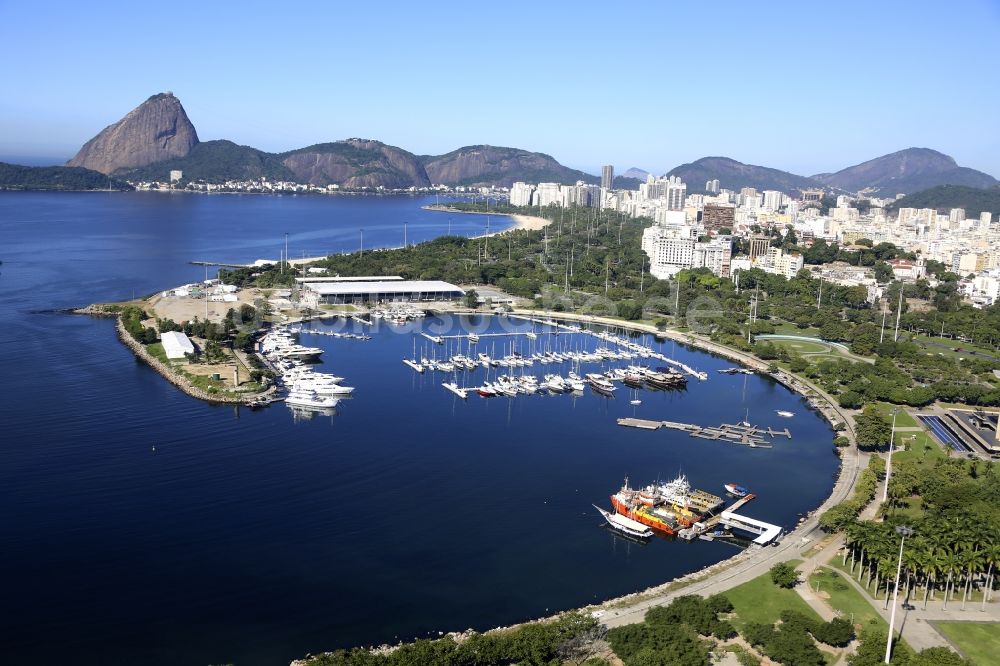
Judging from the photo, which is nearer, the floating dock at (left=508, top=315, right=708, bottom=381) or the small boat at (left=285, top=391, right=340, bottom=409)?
the small boat at (left=285, top=391, right=340, bottom=409)

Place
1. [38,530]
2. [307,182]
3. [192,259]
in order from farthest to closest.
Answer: [307,182] → [192,259] → [38,530]

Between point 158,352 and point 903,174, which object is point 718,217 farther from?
point 903,174

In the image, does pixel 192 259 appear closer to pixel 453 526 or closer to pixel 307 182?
pixel 453 526

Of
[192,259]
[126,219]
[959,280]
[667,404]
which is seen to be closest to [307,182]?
[126,219]

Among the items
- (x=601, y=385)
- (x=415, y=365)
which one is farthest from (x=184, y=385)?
(x=601, y=385)

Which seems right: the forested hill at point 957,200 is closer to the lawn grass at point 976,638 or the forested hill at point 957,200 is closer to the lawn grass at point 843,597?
the lawn grass at point 843,597

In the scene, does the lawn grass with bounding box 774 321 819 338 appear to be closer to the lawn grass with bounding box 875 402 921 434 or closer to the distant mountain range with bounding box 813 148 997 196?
the lawn grass with bounding box 875 402 921 434

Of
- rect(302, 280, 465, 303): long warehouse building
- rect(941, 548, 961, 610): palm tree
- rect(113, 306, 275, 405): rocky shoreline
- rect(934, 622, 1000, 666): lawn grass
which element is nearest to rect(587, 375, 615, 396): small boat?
rect(113, 306, 275, 405): rocky shoreline
